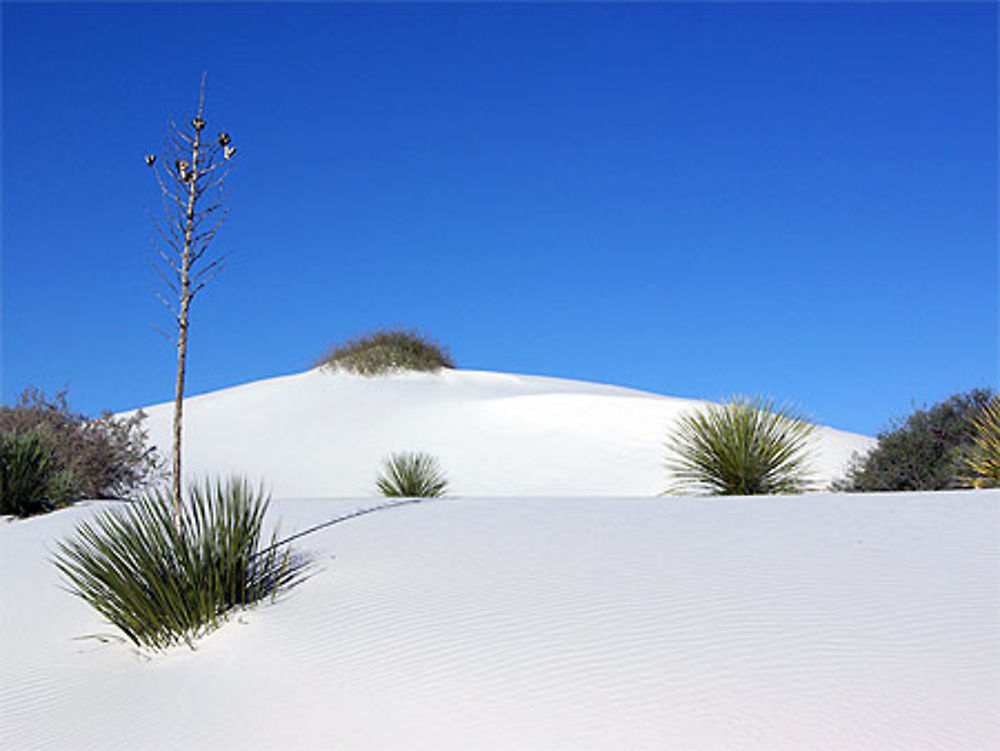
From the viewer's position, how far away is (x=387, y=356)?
3769 centimetres

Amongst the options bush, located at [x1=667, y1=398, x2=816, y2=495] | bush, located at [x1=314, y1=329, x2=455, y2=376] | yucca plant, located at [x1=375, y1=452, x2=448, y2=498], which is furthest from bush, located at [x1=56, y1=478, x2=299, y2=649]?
bush, located at [x1=314, y1=329, x2=455, y2=376]

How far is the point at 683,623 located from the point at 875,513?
309 cm

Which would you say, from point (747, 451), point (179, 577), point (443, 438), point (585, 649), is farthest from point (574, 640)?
point (443, 438)

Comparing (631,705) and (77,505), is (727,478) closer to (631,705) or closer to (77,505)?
(631,705)

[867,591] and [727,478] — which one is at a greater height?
[727,478]

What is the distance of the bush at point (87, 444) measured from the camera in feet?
52.8

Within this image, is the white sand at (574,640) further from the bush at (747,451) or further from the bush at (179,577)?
the bush at (747,451)

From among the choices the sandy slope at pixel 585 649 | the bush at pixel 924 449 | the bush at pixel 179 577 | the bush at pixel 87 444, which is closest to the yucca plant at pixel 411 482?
the bush at pixel 87 444

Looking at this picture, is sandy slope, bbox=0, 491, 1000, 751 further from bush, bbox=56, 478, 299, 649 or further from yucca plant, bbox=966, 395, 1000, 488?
yucca plant, bbox=966, 395, 1000, 488

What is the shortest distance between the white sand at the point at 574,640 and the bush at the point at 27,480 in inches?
134

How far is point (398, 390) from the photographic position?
114ft

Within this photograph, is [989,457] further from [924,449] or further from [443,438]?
[443,438]

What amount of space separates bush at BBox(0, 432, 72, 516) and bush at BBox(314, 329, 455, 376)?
2335 cm

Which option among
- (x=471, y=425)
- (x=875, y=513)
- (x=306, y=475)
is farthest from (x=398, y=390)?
(x=875, y=513)
